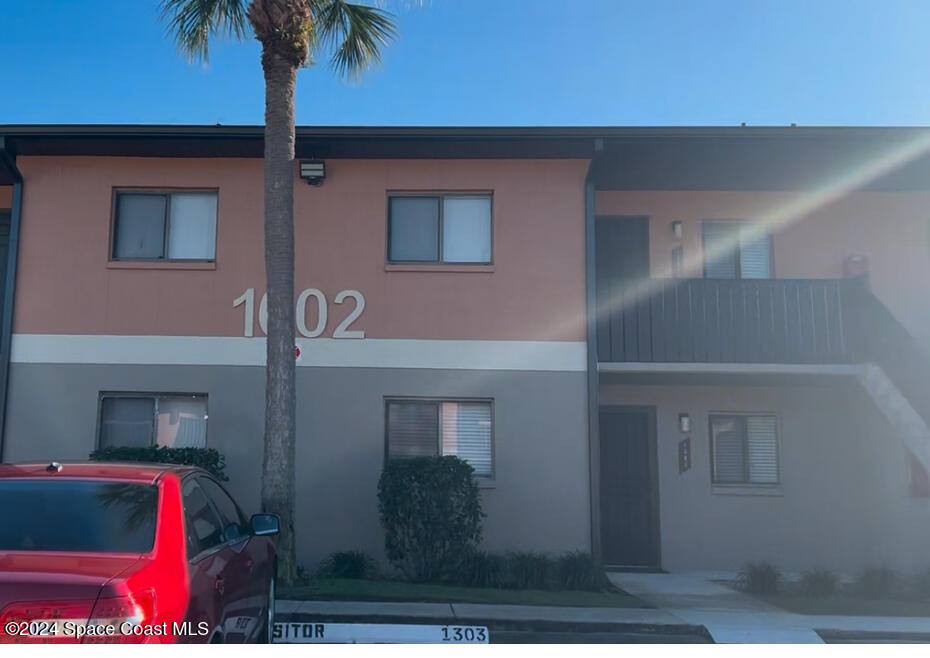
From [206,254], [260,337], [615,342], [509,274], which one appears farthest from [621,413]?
[206,254]

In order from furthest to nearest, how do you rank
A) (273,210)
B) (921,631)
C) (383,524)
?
(383,524) < (273,210) < (921,631)

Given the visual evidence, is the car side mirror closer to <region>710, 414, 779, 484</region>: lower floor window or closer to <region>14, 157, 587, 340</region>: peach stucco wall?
<region>14, 157, 587, 340</region>: peach stucco wall

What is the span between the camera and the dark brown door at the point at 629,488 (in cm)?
1341

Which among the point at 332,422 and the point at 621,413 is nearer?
the point at 332,422

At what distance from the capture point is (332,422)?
11.8 m

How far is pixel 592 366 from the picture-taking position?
11836 millimetres

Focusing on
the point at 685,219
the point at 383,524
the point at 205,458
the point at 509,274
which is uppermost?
the point at 685,219

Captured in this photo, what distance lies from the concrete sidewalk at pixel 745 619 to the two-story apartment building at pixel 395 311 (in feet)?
4.18

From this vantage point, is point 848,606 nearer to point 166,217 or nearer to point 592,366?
point 592,366

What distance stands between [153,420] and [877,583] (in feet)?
30.8

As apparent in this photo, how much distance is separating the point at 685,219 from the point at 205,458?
7.72 metres

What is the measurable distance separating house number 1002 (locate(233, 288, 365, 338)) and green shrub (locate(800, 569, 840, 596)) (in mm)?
6302
